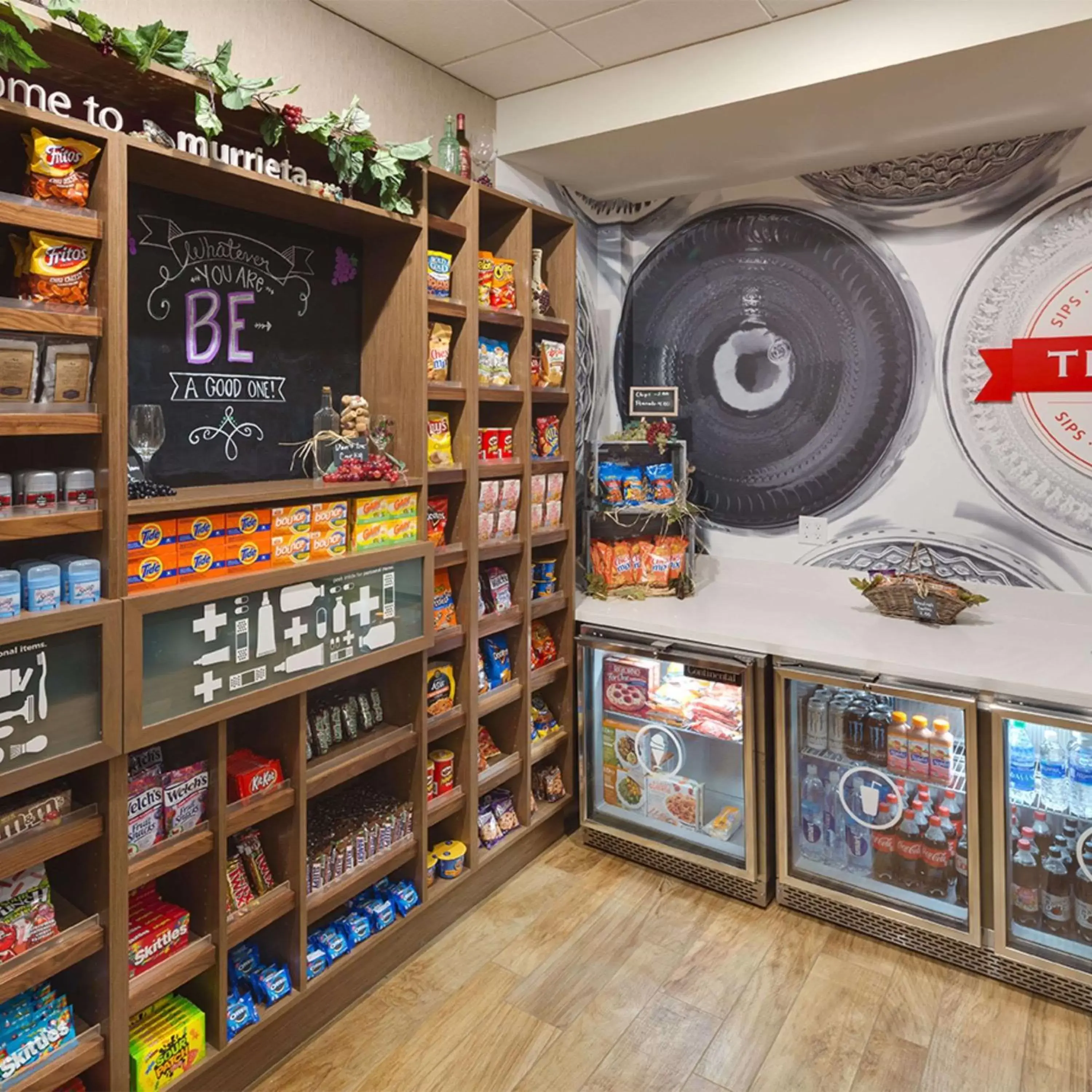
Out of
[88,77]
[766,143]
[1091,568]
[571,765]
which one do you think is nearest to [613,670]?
[571,765]

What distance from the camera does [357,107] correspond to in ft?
7.09

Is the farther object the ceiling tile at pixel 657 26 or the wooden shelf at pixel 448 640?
the wooden shelf at pixel 448 640

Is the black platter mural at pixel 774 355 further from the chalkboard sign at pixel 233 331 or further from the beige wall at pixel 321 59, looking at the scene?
the chalkboard sign at pixel 233 331

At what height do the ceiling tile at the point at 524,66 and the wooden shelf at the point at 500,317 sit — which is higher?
the ceiling tile at the point at 524,66

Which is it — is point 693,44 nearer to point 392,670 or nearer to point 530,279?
point 530,279

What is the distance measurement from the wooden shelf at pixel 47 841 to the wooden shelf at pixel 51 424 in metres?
0.79

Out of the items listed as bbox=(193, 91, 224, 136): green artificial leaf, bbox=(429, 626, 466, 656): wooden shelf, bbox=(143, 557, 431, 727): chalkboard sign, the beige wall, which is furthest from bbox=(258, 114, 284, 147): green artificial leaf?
bbox=(429, 626, 466, 656): wooden shelf

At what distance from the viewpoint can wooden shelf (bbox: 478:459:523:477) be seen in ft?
9.03

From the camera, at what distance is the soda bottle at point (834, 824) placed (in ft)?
9.11

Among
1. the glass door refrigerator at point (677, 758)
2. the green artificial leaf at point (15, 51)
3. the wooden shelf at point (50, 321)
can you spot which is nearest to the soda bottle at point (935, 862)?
the glass door refrigerator at point (677, 758)

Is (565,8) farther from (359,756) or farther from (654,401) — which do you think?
(359,756)

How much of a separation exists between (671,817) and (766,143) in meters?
2.50

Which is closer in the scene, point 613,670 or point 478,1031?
point 478,1031

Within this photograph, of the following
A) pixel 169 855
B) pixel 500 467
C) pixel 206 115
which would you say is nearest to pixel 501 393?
pixel 500 467
